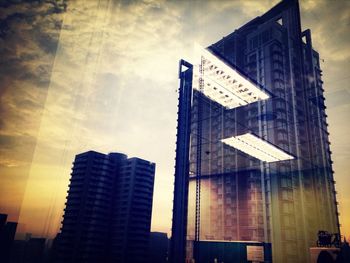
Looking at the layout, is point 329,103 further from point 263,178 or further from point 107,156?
point 107,156

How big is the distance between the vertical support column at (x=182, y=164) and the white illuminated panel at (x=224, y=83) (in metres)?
6.34

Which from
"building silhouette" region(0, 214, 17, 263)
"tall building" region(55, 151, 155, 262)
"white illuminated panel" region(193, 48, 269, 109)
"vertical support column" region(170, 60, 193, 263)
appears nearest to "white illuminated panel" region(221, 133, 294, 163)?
"white illuminated panel" region(193, 48, 269, 109)

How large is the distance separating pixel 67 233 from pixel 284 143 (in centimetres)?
5206

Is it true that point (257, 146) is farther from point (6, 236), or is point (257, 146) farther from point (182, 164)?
point (6, 236)

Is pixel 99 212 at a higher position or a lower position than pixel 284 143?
lower

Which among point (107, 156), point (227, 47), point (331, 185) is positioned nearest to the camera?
point (331, 185)

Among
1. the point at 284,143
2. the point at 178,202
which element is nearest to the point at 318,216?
the point at 284,143

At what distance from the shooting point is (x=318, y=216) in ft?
82.6

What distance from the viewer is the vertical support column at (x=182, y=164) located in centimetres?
2712

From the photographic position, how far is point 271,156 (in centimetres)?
2191

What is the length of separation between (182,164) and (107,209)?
4550 cm

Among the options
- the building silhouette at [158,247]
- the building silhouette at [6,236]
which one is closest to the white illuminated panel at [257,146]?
the building silhouette at [6,236]

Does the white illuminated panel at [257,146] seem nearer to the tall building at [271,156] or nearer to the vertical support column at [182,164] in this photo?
the tall building at [271,156]

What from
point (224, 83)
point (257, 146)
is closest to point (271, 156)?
point (257, 146)
